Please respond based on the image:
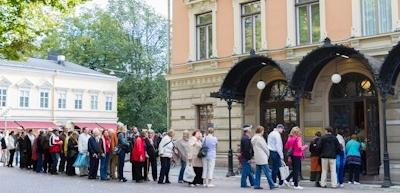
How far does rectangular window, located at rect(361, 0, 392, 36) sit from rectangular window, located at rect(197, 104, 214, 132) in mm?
7418

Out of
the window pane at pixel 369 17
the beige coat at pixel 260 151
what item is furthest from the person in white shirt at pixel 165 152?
Answer: the window pane at pixel 369 17

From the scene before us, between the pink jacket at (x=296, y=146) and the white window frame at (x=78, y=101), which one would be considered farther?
the white window frame at (x=78, y=101)

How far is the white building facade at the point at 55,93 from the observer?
47719mm

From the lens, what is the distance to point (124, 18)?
58.0 meters

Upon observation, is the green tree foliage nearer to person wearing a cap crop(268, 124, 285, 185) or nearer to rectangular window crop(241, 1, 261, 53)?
rectangular window crop(241, 1, 261, 53)

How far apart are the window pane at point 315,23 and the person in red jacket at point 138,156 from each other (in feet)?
23.6

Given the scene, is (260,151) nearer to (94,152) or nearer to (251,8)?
(94,152)

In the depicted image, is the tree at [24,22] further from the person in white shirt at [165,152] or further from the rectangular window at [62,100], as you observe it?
the rectangular window at [62,100]

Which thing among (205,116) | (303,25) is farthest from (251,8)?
(205,116)

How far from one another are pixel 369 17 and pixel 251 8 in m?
5.08

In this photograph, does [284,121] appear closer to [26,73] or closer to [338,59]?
[338,59]

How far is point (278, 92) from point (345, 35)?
3494 millimetres

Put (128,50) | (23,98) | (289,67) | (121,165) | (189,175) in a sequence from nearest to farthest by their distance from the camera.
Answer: (189,175) < (121,165) < (289,67) < (23,98) < (128,50)

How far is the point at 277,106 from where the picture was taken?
66.9 ft
